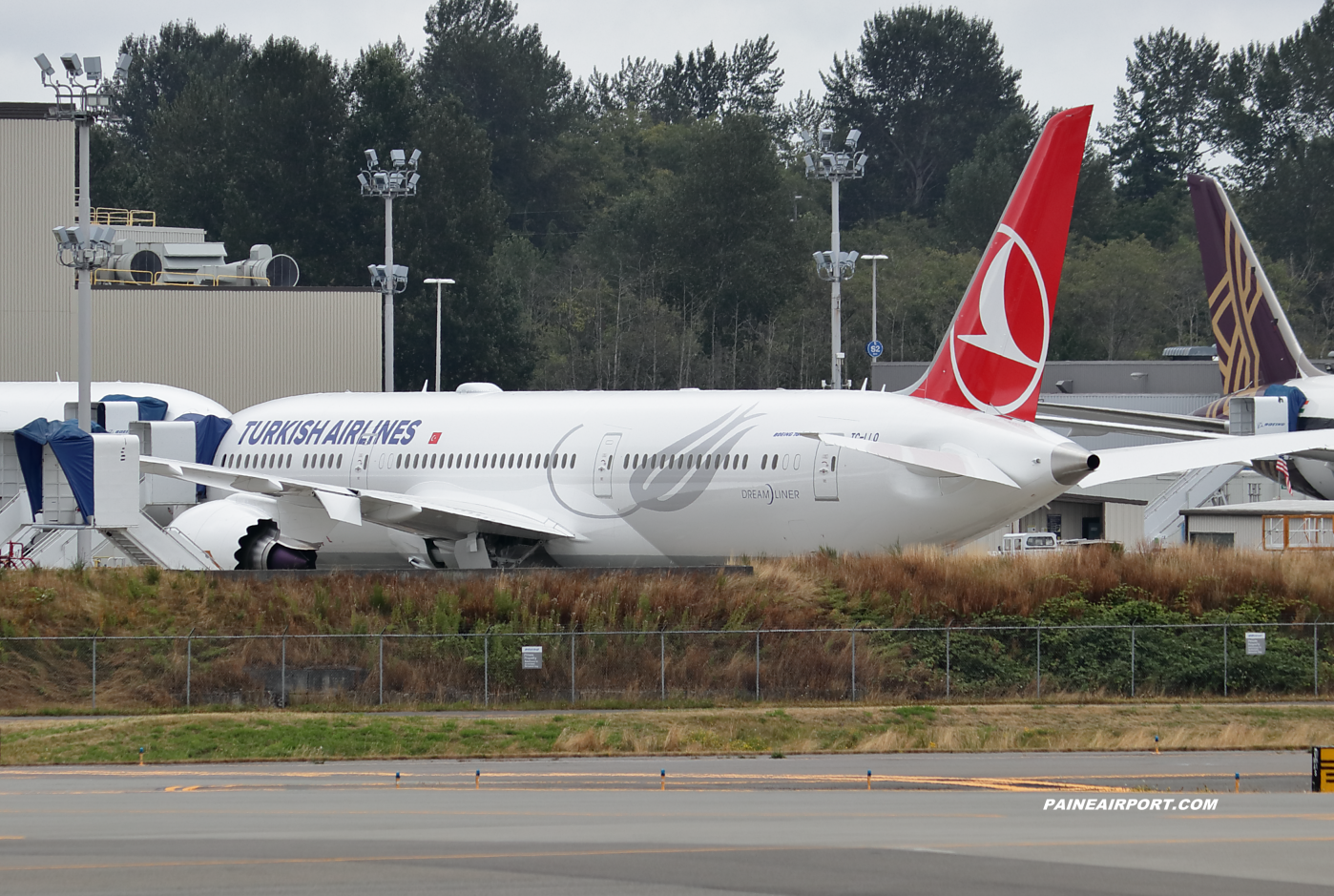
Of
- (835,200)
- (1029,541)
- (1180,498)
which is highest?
(835,200)

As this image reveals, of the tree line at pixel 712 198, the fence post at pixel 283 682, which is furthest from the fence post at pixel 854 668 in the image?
the tree line at pixel 712 198

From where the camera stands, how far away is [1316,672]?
2819cm

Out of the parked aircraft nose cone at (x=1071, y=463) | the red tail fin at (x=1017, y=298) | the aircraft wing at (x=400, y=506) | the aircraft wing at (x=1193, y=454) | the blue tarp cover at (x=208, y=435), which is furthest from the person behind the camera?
the blue tarp cover at (x=208, y=435)

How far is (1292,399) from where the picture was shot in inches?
1551

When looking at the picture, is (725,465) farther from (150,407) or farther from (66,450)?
(150,407)

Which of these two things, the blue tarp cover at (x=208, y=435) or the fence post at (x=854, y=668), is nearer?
the fence post at (x=854, y=668)

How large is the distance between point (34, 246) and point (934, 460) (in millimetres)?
37012

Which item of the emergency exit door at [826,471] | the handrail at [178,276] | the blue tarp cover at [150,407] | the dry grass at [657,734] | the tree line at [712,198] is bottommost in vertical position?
the dry grass at [657,734]

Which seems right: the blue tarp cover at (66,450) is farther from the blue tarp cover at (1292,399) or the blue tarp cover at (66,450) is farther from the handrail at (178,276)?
the handrail at (178,276)

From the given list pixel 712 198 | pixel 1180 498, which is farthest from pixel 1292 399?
pixel 712 198

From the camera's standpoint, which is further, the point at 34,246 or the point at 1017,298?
the point at 34,246

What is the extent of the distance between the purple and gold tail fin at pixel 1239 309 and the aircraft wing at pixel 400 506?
1794cm

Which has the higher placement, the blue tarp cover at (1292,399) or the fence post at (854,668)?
the blue tarp cover at (1292,399)

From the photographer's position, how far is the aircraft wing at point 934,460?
1063 inches
